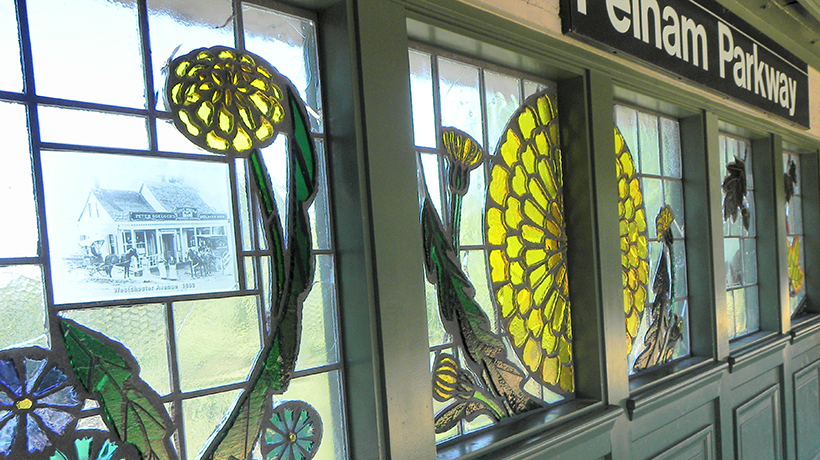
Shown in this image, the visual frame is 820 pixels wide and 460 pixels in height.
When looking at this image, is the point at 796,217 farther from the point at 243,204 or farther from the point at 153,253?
the point at 153,253

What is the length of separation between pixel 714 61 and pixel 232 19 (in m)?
2.50

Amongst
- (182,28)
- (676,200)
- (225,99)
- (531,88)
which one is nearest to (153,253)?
(225,99)

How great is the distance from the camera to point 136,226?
43.8 inches

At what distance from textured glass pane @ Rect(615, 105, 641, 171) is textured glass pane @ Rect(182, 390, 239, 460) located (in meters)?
2.00

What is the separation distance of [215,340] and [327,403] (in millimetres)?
345

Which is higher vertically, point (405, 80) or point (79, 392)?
point (405, 80)

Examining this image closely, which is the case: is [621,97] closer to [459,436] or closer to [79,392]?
[459,436]

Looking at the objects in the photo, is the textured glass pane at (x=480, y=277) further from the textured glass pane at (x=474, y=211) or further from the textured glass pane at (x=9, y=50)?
the textured glass pane at (x=9, y=50)

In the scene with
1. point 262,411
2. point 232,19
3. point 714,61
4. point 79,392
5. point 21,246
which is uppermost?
point 714,61

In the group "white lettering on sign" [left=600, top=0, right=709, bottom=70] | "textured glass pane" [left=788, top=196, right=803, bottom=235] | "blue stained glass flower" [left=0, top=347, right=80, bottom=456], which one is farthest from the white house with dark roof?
"textured glass pane" [left=788, top=196, right=803, bottom=235]

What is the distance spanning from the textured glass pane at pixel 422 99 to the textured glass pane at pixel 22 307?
1009 millimetres

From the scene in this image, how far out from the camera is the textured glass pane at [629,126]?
2429 millimetres

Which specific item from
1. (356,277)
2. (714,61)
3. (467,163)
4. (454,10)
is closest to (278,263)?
(356,277)

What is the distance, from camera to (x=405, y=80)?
1.44 meters
